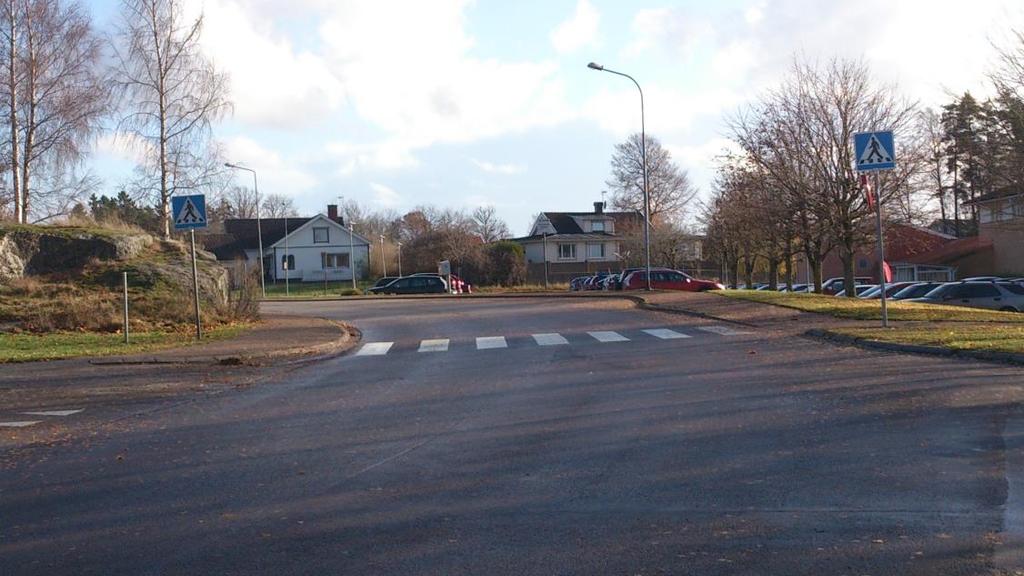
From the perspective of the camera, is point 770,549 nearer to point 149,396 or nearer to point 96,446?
point 96,446

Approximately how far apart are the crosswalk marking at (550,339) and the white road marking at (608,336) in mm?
751

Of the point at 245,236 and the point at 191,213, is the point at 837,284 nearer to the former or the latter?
the point at 191,213

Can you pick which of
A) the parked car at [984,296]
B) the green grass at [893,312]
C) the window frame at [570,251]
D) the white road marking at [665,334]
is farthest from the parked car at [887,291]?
the window frame at [570,251]

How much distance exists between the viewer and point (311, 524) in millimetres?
6633

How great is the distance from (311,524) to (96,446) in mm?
4431

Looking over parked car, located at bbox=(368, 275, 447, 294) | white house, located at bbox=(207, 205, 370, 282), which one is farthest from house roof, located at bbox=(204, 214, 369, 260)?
parked car, located at bbox=(368, 275, 447, 294)

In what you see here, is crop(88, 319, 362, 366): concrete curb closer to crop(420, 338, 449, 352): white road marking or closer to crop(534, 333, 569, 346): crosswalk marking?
crop(420, 338, 449, 352): white road marking

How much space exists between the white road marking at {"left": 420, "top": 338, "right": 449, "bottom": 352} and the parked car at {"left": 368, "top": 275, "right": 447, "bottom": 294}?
28.7 metres

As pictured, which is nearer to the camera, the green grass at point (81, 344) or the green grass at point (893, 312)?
the green grass at point (81, 344)

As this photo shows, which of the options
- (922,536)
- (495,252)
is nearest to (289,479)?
(922,536)

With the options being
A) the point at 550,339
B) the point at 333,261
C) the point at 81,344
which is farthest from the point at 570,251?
the point at 81,344

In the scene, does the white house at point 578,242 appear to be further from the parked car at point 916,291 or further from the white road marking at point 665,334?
the white road marking at point 665,334

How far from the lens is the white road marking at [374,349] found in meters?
19.9

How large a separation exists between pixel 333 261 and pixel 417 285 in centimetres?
3075
